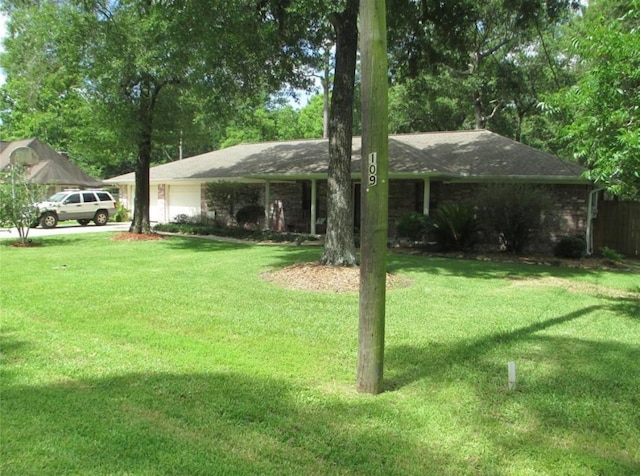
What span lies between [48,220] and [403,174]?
18.6 meters

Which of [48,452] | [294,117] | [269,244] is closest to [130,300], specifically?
[48,452]

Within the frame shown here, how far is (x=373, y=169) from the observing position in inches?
164

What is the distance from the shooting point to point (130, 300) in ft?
25.5

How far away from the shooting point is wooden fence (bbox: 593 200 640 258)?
16.4m

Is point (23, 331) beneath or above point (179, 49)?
beneath

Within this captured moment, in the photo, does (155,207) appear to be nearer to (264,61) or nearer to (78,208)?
(78,208)

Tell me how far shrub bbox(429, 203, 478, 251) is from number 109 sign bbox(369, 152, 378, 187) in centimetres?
1130

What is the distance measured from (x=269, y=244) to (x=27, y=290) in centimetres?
977

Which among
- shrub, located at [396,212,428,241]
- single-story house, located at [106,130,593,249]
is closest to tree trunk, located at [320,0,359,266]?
single-story house, located at [106,130,593,249]

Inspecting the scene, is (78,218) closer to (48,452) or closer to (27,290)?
(27,290)

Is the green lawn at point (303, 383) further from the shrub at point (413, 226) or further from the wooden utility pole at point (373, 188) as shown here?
the shrub at point (413, 226)

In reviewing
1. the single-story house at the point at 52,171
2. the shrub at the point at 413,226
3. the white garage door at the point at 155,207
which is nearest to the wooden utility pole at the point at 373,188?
the shrub at the point at 413,226

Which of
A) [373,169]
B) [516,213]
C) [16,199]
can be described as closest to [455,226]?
[516,213]

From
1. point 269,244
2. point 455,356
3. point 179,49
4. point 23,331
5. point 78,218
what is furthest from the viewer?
point 78,218
